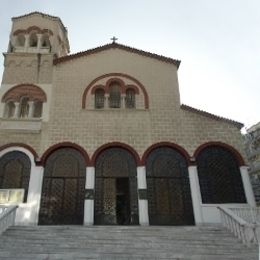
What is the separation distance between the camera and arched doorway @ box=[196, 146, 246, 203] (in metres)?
14.8

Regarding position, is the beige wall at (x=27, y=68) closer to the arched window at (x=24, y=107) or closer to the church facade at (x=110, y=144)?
the church facade at (x=110, y=144)

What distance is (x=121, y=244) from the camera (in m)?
10.2

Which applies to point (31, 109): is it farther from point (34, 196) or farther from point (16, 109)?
point (34, 196)

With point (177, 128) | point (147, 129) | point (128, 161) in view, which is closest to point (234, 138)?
point (177, 128)

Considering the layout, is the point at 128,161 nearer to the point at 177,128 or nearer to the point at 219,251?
the point at 177,128

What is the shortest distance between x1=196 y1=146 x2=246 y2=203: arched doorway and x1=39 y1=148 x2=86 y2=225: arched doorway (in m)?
6.10

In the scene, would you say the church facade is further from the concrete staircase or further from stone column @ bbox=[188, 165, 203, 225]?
the concrete staircase

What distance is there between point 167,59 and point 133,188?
8574 mm

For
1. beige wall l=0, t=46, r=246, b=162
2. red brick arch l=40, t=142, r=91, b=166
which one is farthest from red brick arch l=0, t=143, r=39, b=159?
red brick arch l=40, t=142, r=91, b=166

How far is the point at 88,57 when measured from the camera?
18719mm

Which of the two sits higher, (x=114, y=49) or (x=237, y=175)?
(x=114, y=49)

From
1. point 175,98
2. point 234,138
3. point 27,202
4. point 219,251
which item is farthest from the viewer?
point 175,98

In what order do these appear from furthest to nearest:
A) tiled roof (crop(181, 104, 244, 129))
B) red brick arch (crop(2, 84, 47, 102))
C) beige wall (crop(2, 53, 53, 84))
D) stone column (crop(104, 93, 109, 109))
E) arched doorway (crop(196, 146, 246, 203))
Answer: beige wall (crop(2, 53, 53, 84)) < stone column (crop(104, 93, 109, 109)) < red brick arch (crop(2, 84, 47, 102)) < tiled roof (crop(181, 104, 244, 129)) < arched doorway (crop(196, 146, 246, 203))

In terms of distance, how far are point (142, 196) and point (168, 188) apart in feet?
4.70
